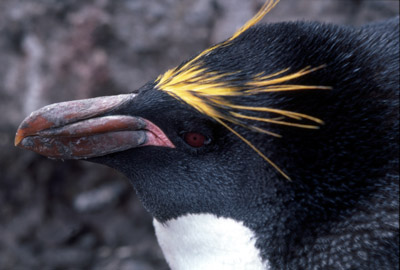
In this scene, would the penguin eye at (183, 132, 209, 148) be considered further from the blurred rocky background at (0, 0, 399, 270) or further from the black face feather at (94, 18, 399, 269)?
the blurred rocky background at (0, 0, 399, 270)

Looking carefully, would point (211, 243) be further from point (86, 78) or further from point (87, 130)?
point (86, 78)

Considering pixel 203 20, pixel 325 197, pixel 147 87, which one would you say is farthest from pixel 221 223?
pixel 203 20

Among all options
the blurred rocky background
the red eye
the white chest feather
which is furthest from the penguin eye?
the blurred rocky background

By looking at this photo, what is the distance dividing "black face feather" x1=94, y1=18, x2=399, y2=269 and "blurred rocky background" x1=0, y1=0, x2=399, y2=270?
53.8 inches

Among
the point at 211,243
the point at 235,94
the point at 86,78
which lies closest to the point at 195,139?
the point at 235,94

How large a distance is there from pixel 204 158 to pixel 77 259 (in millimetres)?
1853

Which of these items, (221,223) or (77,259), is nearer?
(221,223)

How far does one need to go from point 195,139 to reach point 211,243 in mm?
264

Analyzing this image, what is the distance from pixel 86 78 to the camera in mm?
2682

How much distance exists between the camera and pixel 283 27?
4.23 feet

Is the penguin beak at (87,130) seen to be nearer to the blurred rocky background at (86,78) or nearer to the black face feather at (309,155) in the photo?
the black face feather at (309,155)

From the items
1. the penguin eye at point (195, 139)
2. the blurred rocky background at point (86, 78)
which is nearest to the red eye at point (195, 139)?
the penguin eye at point (195, 139)

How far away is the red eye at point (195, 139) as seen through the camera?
1259 millimetres

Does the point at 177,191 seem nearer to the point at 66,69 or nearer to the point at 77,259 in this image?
the point at 66,69
